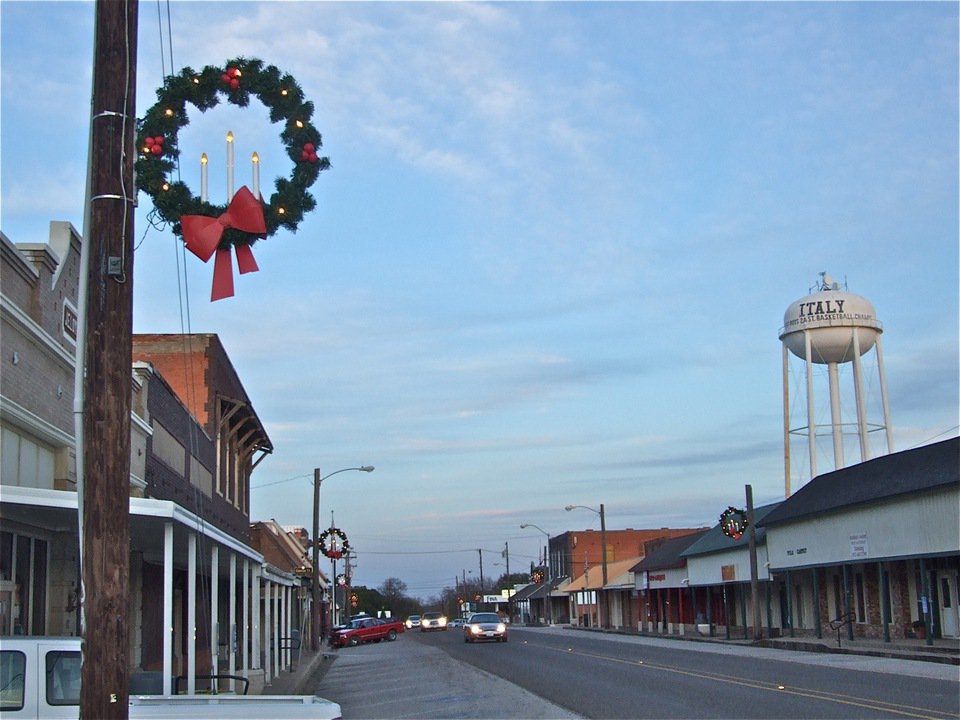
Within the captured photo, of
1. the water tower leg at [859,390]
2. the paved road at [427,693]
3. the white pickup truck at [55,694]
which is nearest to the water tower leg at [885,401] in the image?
the water tower leg at [859,390]

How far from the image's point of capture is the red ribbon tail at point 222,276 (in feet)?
31.9

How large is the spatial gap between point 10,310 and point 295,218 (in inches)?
216

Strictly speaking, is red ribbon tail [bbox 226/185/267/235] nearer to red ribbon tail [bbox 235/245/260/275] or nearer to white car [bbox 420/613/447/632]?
red ribbon tail [bbox 235/245/260/275]

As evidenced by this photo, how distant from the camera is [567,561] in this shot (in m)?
124

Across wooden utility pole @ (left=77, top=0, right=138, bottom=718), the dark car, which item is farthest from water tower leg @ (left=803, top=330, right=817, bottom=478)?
wooden utility pole @ (left=77, top=0, right=138, bottom=718)

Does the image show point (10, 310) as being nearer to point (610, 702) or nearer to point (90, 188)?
point (90, 188)

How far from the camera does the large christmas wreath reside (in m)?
9.99

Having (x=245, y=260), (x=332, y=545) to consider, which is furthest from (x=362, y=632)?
(x=245, y=260)

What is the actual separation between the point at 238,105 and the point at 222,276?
1.99 m

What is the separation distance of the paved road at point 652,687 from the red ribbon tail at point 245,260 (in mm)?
10846

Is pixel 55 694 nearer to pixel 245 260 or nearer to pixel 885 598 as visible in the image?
pixel 245 260

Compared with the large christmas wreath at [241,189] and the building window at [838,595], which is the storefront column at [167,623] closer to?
the large christmas wreath at [241,189]

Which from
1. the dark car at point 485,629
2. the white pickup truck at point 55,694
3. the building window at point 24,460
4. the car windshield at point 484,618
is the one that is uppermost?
the building window at point 24,460

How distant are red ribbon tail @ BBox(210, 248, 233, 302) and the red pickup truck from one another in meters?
53.0
